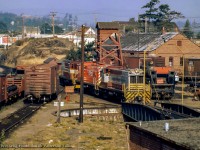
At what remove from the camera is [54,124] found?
105ft

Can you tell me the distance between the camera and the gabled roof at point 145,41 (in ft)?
219

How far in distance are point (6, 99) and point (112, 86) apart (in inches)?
398

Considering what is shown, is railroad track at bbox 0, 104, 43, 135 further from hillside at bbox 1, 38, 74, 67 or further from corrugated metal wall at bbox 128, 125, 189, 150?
hillside at bbox 1, 38, 74, 67

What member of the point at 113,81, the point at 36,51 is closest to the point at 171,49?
the point at 113,81

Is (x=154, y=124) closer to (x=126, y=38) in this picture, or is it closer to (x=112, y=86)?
(x=112, y=86)

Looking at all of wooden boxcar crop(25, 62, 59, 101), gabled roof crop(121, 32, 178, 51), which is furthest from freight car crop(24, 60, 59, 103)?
gabled roof crop(121, 32, 178, 51)

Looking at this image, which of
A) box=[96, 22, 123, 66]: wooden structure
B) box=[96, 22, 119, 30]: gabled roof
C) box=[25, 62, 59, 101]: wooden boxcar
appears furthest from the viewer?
box=[96, 22, 119, 30]: gabled roof

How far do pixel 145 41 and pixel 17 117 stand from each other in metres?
38.6

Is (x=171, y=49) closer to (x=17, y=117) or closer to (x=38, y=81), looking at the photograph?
(x=38, y=81)

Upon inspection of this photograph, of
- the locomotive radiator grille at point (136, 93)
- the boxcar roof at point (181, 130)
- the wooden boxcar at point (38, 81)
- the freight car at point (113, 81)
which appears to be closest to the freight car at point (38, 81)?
the wooden boxcar at point (38, 81)

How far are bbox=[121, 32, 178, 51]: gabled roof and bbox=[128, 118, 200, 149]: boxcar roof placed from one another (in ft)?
153

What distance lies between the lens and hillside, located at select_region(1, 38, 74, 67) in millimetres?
92625

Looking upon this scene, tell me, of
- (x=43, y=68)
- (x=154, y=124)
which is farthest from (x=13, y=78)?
(x=154, y=124)

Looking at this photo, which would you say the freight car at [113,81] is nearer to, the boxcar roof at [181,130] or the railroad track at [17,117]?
the railroad track at [17,117]
